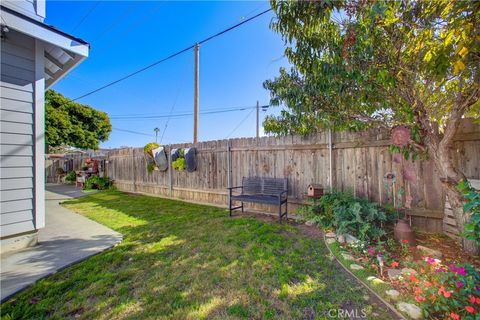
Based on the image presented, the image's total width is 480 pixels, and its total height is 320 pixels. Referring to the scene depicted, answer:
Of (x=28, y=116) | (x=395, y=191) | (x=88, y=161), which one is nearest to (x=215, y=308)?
(x=395, y=191)

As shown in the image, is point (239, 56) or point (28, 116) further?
point (239, 56)

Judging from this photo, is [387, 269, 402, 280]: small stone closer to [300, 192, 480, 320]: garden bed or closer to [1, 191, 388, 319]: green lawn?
[300, 192, 480, 320]: garden bed

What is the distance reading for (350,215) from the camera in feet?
10.7

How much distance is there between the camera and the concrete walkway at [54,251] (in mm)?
2307

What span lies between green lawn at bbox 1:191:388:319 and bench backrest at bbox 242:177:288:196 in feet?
3.78

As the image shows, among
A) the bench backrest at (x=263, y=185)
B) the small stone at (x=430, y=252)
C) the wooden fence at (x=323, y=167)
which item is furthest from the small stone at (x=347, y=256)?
the bench backrest at (x=263, y=185)

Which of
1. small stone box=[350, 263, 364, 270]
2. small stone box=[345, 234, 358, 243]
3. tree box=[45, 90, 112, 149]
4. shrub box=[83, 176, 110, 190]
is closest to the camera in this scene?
small stone box=[350, 263, 364, 270]

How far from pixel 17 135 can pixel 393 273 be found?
526cm

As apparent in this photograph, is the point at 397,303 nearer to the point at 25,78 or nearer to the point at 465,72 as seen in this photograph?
the point at 465,72

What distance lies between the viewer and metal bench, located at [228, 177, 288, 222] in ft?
14.2

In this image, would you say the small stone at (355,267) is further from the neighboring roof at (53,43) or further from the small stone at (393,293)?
the neighboring roof at (53,43)

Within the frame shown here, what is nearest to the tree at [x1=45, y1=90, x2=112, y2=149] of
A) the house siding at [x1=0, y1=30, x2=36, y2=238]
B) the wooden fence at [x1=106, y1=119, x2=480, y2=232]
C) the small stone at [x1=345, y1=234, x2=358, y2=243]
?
the wooden fence at [x1=106, y1=119, x2=480, y2=232]

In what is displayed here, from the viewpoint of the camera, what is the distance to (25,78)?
3.02 metres

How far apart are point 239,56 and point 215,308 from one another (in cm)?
974
